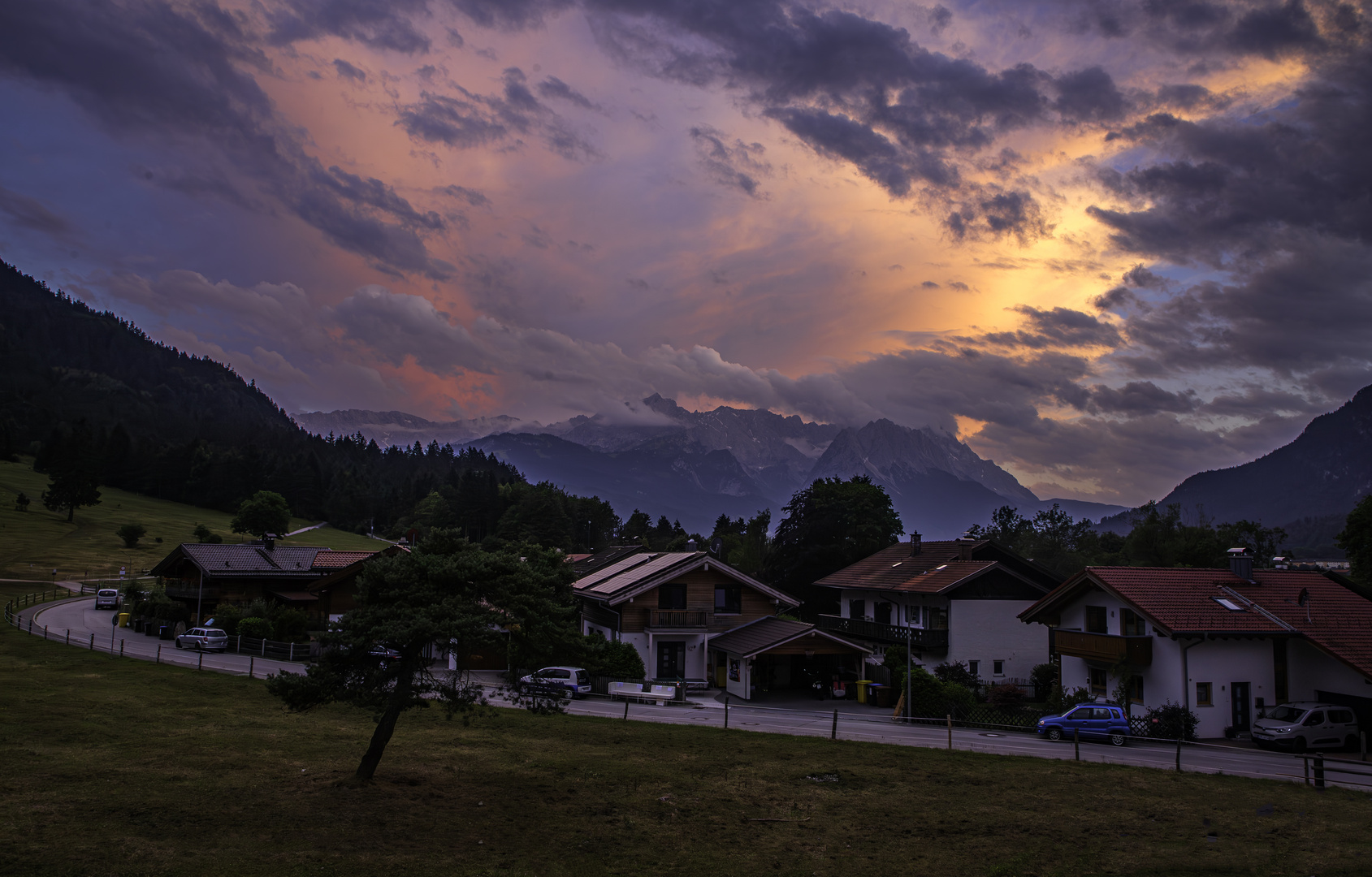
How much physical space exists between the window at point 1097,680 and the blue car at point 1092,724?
5.78 metres

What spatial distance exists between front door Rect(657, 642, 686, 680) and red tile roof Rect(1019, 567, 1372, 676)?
2068 cm

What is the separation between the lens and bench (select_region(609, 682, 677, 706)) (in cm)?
4081

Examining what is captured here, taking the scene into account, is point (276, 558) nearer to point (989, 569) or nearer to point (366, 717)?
point (366, 717)

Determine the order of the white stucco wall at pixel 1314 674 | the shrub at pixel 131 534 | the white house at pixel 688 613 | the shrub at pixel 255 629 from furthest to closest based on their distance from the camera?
1. the shrub at pixel 131 534
2. the shrub at pixel 255 629
3. the white house at pixel 688 613
4. the white stucco wall at pixel 1314 674

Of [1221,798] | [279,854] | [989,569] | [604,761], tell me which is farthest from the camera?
[989,569]

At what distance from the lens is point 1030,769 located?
25188 millimetres

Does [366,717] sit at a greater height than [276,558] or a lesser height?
lesser

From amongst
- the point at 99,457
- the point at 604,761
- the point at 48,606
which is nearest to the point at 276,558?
the point at 48,606

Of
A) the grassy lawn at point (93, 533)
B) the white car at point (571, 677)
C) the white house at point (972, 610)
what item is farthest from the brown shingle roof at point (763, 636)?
the grassy lawn at point (93, 533)

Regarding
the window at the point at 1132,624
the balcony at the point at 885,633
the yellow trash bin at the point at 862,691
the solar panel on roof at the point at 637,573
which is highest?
the solar panel on roof at the point at 637,573

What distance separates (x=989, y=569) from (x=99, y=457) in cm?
16770

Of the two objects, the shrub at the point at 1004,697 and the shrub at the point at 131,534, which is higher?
the shrub at the point at 131,534

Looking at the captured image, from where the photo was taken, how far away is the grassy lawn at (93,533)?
91750 millimetres

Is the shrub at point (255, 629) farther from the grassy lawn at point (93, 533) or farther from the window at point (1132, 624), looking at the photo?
the grassy lawn at point (93, 533)
